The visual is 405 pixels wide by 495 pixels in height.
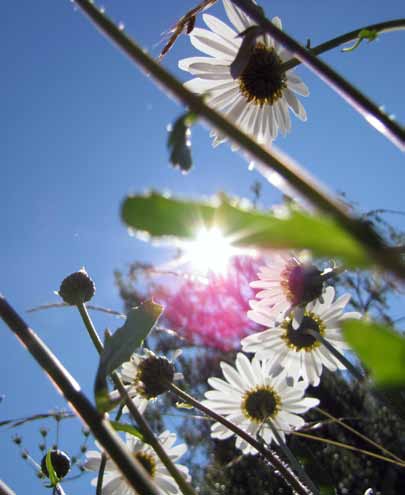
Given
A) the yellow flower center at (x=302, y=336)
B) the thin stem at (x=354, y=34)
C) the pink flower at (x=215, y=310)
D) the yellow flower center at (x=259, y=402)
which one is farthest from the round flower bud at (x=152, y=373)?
the pink flower at (x=215, y=310)

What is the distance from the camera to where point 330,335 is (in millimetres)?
1255

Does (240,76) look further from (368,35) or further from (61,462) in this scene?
(61,462)

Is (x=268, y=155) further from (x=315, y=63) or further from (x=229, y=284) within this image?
(x=229, y=284)

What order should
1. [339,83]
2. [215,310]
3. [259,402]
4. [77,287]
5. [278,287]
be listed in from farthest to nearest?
[215,310] → [259,402] → [278,287] → [77,287] → [339,83]

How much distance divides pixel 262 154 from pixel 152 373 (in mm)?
796

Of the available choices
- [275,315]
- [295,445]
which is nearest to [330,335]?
[275,315]

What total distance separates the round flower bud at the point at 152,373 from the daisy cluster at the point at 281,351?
0.45ft

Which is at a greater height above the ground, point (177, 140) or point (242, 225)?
point (177, 140)

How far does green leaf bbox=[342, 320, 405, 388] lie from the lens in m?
0.13

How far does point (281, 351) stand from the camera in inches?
46.4

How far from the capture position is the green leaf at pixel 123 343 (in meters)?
0.32

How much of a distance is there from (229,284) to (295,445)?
6853 mm

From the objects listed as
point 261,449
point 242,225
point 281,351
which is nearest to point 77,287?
point 261,449

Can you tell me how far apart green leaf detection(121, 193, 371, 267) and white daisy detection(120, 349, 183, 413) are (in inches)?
31.1
